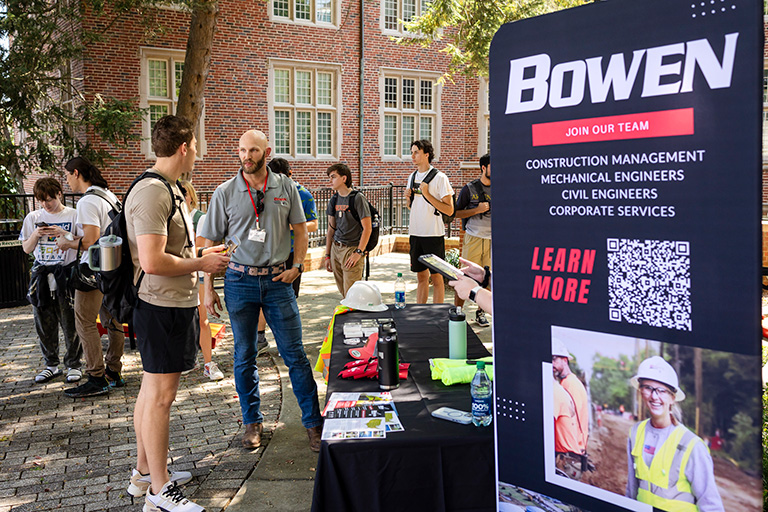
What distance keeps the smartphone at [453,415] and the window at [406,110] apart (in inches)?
726

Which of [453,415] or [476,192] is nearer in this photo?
[453,415]

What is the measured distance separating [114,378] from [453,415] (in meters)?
4.15

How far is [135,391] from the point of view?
576 centimetres

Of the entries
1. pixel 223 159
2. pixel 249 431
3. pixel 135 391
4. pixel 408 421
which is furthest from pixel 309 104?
pixel 408 421

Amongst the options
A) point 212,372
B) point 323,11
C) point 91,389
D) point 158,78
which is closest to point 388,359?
point 212,372

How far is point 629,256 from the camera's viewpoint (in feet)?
6.55

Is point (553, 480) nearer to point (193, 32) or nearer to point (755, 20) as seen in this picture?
point (755, 20)

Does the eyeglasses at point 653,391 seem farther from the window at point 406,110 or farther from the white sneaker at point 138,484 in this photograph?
the window at point 406,110

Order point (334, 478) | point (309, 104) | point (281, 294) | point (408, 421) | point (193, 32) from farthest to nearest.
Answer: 1. point (309, 104)
2. point (193, 32)
3. point (281, 294)
4. point (408, 421)
5. point (334, 478)

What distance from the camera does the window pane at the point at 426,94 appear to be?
70.8 feet

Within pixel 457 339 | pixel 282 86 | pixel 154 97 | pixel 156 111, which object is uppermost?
pixel 282 86

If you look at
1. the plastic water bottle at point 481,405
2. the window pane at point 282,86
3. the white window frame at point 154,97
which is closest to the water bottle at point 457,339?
the plastic water bottle at point 481,405

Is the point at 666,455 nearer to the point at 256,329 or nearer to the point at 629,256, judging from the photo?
the point at 629,256

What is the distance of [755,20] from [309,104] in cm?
1869
